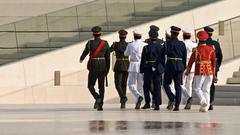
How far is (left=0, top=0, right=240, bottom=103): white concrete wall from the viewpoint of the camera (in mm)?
29984

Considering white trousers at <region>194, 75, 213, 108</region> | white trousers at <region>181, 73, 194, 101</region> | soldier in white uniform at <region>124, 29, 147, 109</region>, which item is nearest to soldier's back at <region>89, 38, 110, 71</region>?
soldier in white uniform at <region>124, 29, 147, 109</region>

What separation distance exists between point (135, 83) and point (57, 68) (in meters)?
9.27

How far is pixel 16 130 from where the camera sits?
1508 centimetres

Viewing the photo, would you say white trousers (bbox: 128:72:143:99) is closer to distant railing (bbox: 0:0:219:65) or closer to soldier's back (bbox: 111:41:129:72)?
soldier's back (bbox: 111:41:129:72)

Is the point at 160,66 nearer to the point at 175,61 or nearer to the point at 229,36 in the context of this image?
the point at 175,61

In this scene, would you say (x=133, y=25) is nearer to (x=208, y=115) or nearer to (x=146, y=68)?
(x=146, y=68)

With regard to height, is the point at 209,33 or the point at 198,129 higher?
Result: the point at 209,33

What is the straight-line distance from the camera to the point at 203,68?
71.5 ft

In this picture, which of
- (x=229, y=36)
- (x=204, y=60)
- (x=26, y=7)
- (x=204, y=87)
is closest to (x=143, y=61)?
(x=204, y=60)

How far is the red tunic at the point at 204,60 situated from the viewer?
2180 cm

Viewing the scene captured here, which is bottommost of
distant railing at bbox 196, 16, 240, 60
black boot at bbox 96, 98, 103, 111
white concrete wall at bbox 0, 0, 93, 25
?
black boot at bbox 96, 98, 103, 111

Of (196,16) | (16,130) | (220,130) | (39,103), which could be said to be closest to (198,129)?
(220,130)

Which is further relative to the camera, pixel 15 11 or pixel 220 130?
pixel 15 11

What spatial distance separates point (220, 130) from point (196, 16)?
21.1 metres
